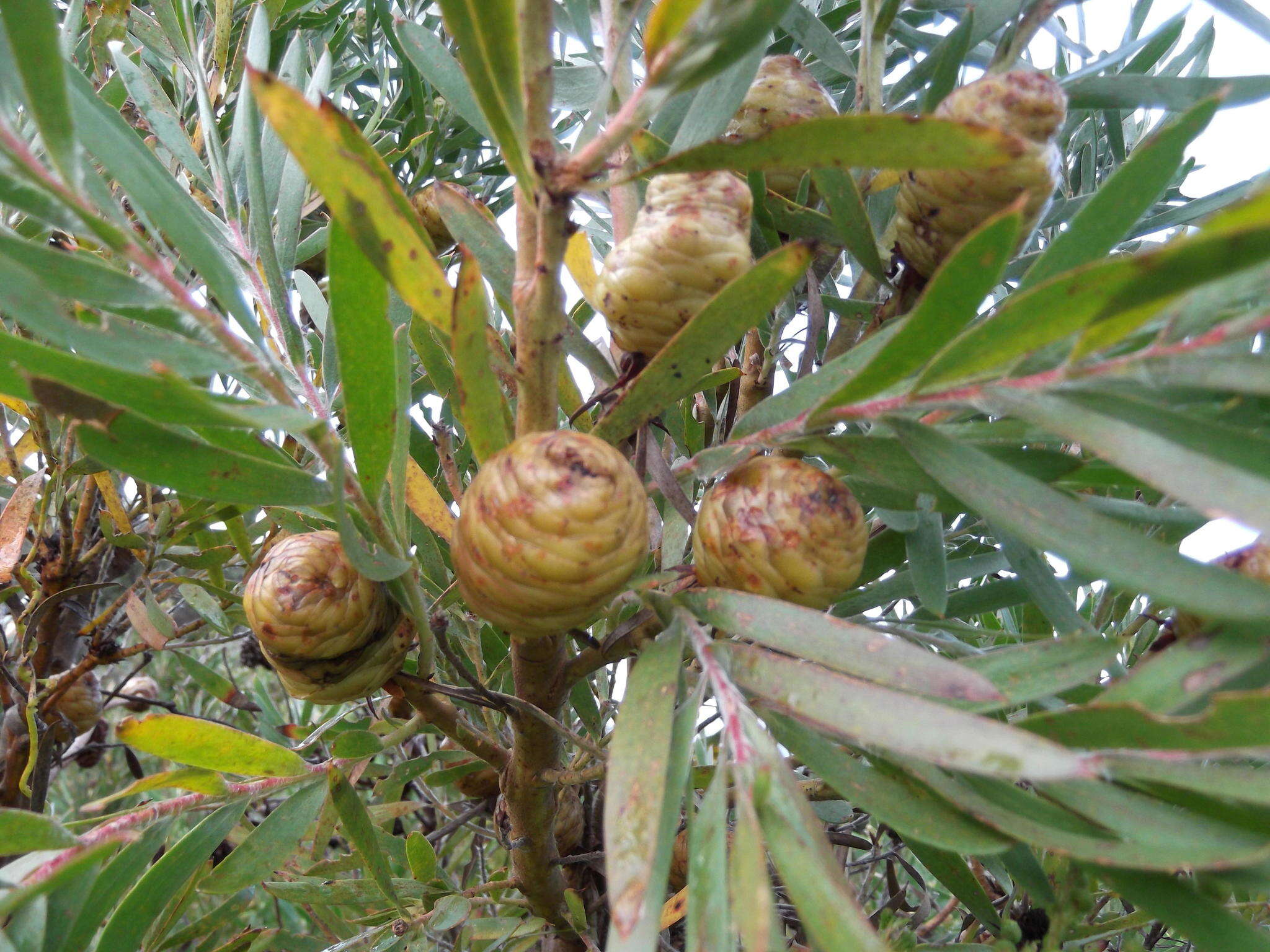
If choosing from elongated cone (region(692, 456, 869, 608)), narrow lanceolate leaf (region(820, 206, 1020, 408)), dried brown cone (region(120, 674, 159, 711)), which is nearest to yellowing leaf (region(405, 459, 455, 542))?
elongated cone (region(692, 456, 869, 608))

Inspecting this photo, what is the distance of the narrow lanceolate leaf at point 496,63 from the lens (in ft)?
1.49

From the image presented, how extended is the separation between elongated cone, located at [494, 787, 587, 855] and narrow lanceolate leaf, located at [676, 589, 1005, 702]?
660mm

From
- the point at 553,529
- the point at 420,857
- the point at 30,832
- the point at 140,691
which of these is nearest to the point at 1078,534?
the point at 553,529

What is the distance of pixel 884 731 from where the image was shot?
1.41 ft

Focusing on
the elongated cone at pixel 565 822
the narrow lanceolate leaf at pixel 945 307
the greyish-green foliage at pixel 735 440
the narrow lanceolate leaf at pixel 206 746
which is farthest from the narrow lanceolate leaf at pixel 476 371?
the elongated cone at pixel 565 822

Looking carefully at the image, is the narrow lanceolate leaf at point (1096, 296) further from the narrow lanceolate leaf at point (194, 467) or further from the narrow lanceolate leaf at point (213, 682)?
the narrow lanceolate leaf at point (213, 682)

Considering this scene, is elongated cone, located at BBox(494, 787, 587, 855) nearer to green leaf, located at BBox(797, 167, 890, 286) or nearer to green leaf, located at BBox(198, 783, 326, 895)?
green leaf, located at BBox(198, 783, 326, 895)

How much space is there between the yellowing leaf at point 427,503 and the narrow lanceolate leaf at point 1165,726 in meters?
0.46

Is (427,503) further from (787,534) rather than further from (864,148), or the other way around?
A: (864,148)

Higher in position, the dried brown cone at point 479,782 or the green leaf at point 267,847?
the green leaf at point 267,847

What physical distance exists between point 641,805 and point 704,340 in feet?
0.92

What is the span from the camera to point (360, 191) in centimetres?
48

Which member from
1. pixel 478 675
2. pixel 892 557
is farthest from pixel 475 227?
pixel 478 675

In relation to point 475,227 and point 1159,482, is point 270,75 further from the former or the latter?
point 1159,482
